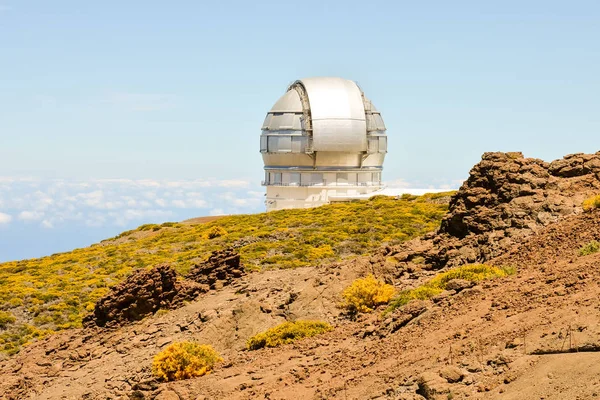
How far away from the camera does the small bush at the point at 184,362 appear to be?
1869cm

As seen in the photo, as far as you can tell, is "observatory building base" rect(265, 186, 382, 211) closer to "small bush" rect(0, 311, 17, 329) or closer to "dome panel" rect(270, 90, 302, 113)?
"dome panel" rect(270, 90, 302, 113)

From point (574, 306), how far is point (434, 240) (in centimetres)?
809

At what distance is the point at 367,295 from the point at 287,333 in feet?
6.46

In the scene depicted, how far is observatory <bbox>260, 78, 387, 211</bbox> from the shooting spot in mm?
57906

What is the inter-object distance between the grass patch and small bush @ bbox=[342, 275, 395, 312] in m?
0.41

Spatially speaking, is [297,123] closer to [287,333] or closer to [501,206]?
[501,206]

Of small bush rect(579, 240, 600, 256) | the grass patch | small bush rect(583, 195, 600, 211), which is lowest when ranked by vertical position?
the grass patch

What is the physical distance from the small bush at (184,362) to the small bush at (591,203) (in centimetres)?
880

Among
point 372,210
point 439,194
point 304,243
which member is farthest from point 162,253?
point 439,194

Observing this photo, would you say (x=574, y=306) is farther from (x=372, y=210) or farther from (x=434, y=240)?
(x=372, y=210)

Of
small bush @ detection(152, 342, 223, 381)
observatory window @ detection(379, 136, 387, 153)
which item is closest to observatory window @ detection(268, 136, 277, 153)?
observatory window @ detection(379, 136, 387, 153)

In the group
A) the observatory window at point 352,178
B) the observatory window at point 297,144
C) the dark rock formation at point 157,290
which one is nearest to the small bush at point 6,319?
the dark rock formation at point 157,290

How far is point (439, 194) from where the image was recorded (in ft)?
162

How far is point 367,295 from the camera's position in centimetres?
1928
